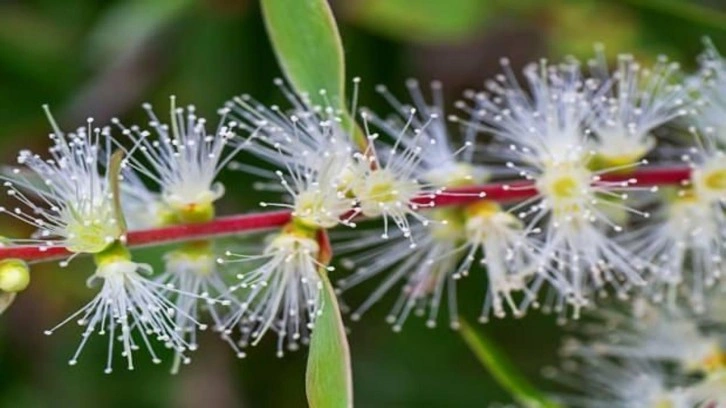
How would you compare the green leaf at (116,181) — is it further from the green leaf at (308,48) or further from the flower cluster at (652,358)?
the flower cluster at (652,358)

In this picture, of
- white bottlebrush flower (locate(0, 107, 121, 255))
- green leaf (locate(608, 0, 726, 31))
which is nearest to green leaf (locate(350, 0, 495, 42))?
green leaf (locate(608, 0, 726, 31))

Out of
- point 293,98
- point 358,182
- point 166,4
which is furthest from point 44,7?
point 358,182

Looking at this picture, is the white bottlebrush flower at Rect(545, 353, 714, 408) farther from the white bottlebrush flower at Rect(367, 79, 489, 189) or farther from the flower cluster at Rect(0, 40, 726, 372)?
the white bottlebrush flower at Rect(367, 79, 489, 189)

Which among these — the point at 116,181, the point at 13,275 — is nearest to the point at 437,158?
the point at 116,181

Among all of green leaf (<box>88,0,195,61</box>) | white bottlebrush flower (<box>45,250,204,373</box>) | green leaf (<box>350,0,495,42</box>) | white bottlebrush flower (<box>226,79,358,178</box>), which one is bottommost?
white bottlebrush flower (<box>45,250,204,373</box>)

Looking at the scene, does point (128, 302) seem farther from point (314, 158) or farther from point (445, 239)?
point (445, 239)

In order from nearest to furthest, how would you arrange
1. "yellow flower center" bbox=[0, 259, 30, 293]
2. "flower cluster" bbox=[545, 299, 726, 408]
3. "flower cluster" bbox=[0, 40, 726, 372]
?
"yellow flower center" bbox=[0, 259, 30, 293] < "flower cluster" bbox=[0, 40, 726, 372] < "flower cluster" bbox=[545, 299, 726, 408]

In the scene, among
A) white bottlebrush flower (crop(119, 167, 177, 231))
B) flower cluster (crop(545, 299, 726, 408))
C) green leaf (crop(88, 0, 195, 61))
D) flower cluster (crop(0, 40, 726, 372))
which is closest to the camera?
flower cluster (crop(0, 40, 726, 372))

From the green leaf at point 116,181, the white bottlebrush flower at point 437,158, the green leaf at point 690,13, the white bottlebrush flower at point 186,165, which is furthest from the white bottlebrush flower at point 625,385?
the green leaf at point 116,181
